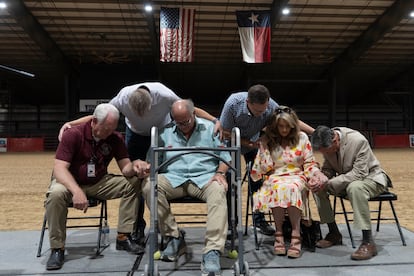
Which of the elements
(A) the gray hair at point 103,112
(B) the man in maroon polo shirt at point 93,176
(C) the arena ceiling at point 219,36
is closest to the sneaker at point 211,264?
(B) the man in maroon polo shirt at point 93,176

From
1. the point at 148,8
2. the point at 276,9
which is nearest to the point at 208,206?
the point at 148,8

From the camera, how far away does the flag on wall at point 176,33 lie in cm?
1268

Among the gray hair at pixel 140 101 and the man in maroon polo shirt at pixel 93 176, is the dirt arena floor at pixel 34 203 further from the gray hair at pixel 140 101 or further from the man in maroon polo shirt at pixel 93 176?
the gray hair at pixel 140 101

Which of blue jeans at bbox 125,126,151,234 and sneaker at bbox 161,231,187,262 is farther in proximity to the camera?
blue jeans at bbox 125,126,151,234

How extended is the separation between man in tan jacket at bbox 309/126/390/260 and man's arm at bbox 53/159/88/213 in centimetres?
166

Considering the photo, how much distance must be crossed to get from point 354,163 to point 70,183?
213 centimetres

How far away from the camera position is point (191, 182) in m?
2.89

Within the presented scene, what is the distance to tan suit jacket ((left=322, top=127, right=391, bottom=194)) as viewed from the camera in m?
3.00

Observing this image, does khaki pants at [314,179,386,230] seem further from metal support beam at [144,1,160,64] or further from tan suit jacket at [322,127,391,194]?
metal support beam at [144,1,160,64]

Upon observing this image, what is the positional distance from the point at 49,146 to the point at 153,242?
68.1 feet

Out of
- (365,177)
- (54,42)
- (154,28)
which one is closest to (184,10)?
(154,28)

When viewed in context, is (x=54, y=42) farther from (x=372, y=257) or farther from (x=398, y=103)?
(x=398, y=103)

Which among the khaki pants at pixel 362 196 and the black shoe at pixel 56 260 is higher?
the khaki pants at pixel 362 196

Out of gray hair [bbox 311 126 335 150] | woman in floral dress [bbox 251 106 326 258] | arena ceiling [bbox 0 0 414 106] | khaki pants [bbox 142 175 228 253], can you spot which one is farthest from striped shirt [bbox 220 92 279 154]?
arena ceiling [bbox 0 0 414 106]
